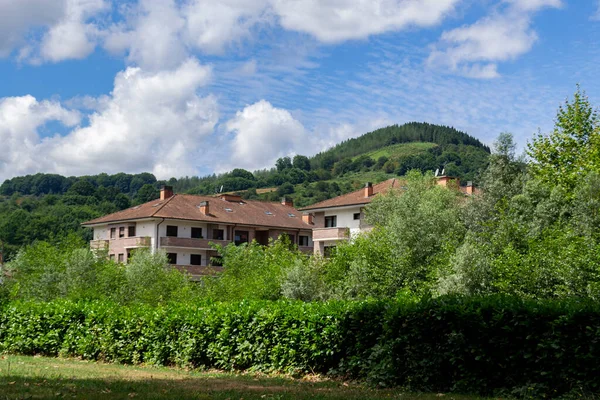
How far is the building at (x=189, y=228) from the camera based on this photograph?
6103 cm

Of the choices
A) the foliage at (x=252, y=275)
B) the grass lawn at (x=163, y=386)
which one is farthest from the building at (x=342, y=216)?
the grass lawn at (x=163, y=386)

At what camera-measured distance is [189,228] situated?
2493 inches

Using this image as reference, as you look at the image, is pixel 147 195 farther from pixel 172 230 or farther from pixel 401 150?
pixel 401 150

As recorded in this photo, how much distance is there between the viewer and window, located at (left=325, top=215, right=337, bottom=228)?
61719 millimetres

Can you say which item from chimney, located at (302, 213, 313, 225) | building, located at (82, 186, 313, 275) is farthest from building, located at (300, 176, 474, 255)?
chimney, located at (302, 213, 313, 225)

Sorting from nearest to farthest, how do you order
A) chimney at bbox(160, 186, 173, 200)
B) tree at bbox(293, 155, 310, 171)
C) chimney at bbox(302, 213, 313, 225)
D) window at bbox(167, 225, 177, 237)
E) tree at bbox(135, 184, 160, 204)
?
window at bbox(167, 225, 177, 237), chimney at bbox(160, 186, 173, 200), chimney at bbox(302, 213, 313, 225), tree at bbox(135, 184, 160, 204), tree at bbox(293, 155, 310, 171)

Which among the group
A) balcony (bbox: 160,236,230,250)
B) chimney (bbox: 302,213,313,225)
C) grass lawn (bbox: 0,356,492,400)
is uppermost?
chimney (bbox: 302,213,313,225)

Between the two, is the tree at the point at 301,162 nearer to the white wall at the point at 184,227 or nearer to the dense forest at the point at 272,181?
the dense forest at the point at 272,181

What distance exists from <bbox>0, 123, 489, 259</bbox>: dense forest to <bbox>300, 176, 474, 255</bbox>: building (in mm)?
20760

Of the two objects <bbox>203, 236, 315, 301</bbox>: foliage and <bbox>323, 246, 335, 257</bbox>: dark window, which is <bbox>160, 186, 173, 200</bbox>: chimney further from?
<bbox>203, 236, 315, 301</bbox>: foliage

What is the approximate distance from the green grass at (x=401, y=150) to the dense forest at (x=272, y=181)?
23cm

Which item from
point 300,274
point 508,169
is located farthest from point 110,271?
point 508,169

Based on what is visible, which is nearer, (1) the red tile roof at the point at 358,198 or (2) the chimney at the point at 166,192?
(1) the red tile roof at the point at 358,198

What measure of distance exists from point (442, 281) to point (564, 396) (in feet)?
65.0
